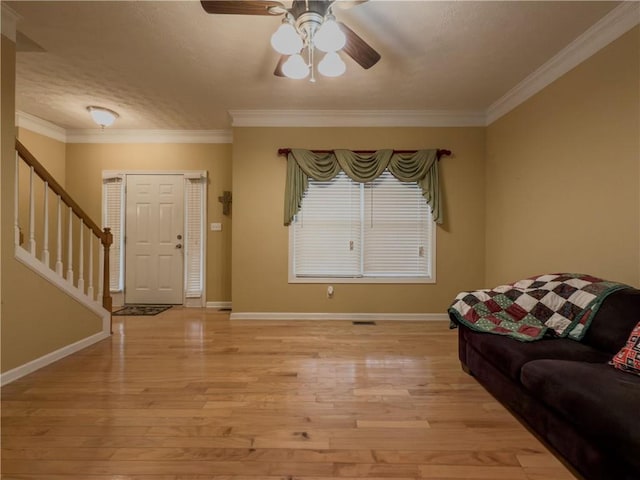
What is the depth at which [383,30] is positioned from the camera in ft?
8.05

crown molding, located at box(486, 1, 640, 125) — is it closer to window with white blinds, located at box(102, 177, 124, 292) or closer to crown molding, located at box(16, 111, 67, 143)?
window with white blinds, located at box(102, 177, 124, 292)

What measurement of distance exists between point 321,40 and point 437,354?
2.71 m

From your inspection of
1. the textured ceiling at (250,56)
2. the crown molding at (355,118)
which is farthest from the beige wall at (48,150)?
the crown molding at (355,118)

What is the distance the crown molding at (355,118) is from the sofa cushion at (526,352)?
2969 mm

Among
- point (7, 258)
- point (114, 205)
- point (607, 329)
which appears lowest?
point (607, 329)

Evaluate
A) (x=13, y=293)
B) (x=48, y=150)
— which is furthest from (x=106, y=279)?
(x=48, y=150)

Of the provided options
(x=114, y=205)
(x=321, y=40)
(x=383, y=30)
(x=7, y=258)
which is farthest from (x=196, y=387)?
(x=114, y=205)

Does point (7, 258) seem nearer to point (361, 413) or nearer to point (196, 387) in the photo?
point (196, 387)

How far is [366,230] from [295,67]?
2.40 meters

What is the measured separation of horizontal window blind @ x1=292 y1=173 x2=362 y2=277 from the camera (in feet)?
13.9

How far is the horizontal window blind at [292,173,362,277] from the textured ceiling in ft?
3.48

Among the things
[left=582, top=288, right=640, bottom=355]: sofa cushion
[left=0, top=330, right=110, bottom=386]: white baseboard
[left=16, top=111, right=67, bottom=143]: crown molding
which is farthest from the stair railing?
[left=582, top=288, right=640, bottom=355]: sofa cushion

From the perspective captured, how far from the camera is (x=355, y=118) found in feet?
13.6

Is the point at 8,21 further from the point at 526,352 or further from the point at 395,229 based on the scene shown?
the point at 526,352
